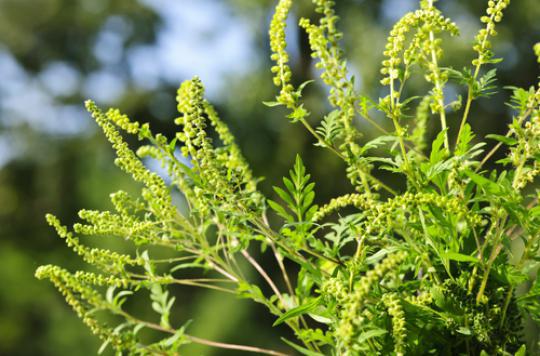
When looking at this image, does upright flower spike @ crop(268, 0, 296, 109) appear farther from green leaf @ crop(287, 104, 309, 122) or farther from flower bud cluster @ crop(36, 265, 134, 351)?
flower bud cluster @ crop(36, 265, 134, 351)

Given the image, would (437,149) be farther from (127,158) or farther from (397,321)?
(127,158)

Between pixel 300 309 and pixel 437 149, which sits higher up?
pixel 437 149

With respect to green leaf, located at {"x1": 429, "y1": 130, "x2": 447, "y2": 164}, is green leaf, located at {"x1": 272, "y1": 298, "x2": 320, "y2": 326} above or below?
below

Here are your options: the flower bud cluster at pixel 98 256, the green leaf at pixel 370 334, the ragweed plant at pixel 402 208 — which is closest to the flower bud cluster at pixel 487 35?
the ragweed plant at pixel 402 208

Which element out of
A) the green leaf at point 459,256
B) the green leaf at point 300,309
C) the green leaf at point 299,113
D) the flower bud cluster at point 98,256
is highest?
the green leaf at point 299,113

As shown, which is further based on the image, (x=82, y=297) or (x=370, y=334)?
(x=82, y=297)

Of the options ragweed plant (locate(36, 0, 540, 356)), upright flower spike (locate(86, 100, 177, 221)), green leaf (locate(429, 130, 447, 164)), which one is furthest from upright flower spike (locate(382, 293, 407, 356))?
upright flower spike (locate(86, 100, 177, 221))

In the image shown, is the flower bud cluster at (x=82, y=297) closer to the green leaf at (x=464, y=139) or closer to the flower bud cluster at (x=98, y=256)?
the flower bud cluster at (x=98, y=256)

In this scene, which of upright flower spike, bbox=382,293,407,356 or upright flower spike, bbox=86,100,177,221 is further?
upright flower spike, bbox=86,100,177,221

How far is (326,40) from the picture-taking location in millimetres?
690

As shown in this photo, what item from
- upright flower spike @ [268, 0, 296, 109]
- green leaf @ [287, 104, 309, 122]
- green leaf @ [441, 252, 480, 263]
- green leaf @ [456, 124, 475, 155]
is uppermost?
upright flower spike @ [268, 0, 296, 109]

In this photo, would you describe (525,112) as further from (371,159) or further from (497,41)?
(497,41)

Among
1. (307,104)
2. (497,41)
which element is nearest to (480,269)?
(307,104)

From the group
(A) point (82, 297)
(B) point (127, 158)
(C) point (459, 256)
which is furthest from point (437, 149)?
(A) point (82, 297)
